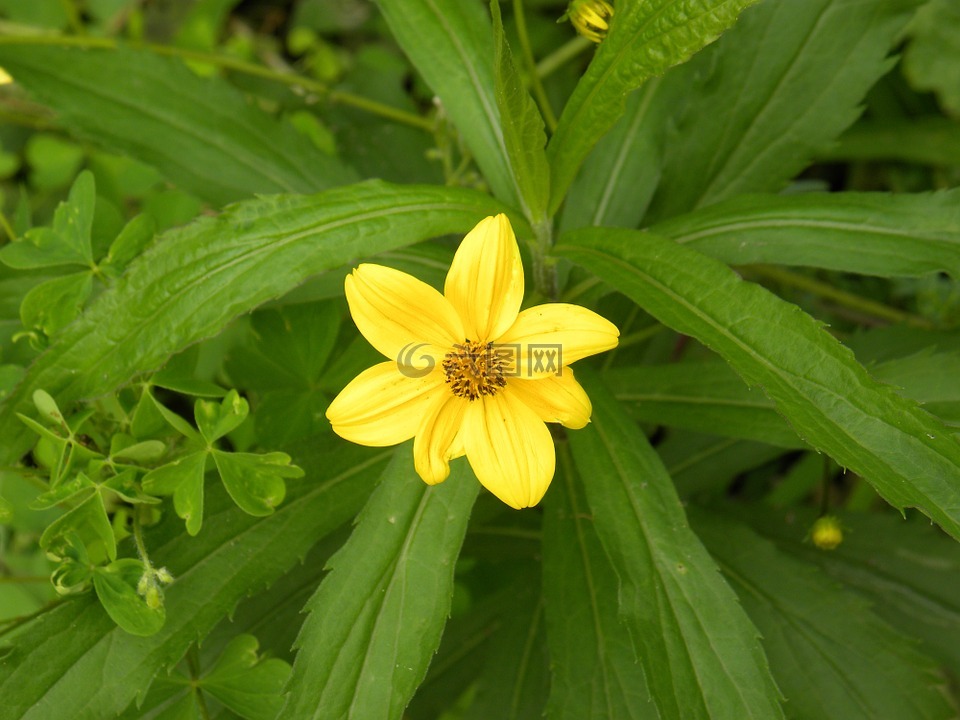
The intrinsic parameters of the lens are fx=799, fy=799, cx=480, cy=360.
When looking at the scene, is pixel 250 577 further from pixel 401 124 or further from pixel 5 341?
pixel 401 124

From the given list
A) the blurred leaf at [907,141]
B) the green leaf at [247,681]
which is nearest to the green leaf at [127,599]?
the green leaf at [247,681]

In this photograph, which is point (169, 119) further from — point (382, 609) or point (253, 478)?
point (382, 609)

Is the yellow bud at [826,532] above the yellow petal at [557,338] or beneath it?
beneath

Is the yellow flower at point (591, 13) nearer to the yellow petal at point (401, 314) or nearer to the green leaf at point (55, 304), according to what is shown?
Result: the yellow petal at point (401, 314)

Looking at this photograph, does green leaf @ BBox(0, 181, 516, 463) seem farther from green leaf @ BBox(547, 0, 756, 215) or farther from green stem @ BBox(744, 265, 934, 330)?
green stem @ BBox(744, 265, 934, 330)

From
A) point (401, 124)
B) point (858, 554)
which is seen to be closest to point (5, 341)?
point (401, 124)

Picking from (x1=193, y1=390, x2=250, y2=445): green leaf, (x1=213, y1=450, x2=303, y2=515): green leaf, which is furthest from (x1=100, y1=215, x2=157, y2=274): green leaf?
(x1=213, y1=450, x2=303, y2=515): green leaf
